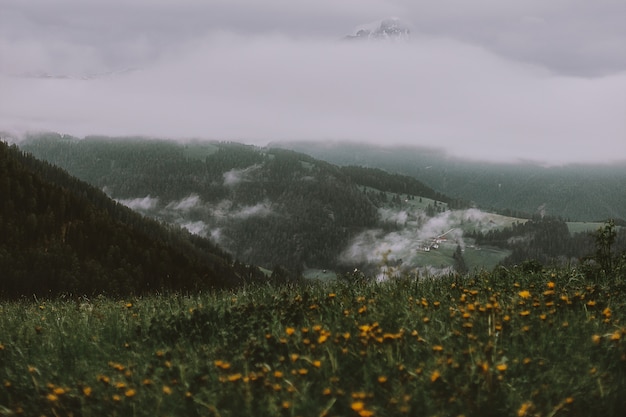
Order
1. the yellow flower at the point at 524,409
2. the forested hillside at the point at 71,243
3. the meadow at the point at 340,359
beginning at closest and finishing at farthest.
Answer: the yellow flower at the point at 524,409
the meadow at the point at 340,359
the forested hillside at the point at 71,243

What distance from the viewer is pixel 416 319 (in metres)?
5.99

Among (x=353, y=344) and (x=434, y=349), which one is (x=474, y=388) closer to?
(x=434, y=349)

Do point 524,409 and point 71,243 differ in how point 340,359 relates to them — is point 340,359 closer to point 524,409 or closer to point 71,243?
point 524,409

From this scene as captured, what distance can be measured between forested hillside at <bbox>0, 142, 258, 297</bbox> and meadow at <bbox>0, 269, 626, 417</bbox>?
113586mm

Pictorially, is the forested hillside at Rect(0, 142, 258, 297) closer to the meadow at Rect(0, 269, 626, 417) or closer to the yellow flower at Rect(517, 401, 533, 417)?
the meadow at Rect(0, 269, 626, 417)

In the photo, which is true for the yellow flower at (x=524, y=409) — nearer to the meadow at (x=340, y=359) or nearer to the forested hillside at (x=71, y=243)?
the meadow at (x=340, y=359)

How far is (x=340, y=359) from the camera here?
516cm

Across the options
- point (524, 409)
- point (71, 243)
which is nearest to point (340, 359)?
point (524, 409)

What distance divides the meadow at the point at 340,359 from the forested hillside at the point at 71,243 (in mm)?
113586

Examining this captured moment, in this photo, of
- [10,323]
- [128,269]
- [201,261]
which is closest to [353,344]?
[10,323]

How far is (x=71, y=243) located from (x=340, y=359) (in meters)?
148

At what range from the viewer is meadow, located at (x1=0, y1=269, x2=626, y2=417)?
14.3ft

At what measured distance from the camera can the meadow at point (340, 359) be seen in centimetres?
434

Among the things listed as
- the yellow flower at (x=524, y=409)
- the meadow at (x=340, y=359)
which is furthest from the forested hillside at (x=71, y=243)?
the yellow flower at (x=524, y=409)
